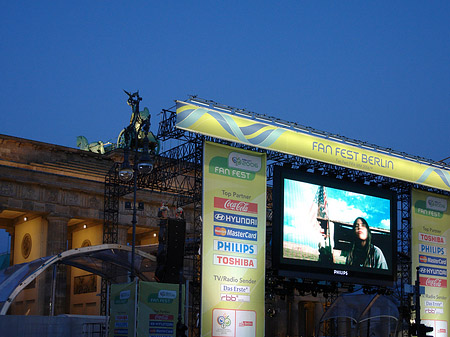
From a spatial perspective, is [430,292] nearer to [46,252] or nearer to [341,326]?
[341,326]

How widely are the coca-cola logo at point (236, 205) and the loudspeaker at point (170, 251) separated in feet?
10.7

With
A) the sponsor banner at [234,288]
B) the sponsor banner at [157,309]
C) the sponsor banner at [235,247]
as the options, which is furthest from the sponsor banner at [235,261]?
the sponsor banner at [157,309]

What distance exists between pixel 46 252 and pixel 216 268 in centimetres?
1942

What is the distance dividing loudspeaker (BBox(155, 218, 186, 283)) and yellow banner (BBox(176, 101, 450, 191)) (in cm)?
483

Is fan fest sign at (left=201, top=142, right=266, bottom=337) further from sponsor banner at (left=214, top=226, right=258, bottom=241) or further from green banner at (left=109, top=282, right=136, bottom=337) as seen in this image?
green banner at (left=109, top=282, right=136, bottom=337)

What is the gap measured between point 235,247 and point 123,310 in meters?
11.1

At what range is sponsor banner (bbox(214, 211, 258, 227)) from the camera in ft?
114

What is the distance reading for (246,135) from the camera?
119 feet

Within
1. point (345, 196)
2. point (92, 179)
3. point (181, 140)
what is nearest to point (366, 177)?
point (345, 196)

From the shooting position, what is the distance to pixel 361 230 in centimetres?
4119

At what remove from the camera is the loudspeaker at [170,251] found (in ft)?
103

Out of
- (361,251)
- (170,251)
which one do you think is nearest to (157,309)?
(170,251)

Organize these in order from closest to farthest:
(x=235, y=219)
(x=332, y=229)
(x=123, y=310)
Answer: (x=123, y=310) < (x=235, y=219) < (x=332, y=229)

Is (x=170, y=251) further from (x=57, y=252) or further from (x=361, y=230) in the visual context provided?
(x=57, y=252)
